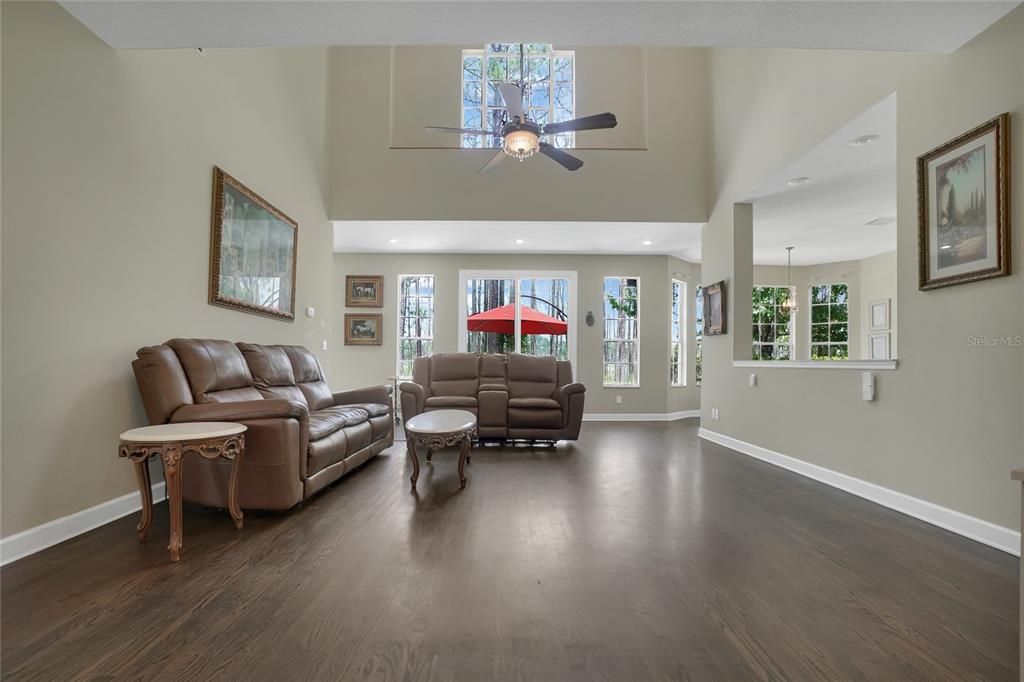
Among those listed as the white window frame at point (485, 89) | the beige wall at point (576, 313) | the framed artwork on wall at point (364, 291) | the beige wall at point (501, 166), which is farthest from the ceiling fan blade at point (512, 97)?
the framed artwork on wall at point (364, 291)

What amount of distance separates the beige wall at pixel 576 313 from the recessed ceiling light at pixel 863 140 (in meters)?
4.07

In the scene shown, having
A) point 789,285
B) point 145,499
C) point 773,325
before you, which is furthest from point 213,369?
point 789,285

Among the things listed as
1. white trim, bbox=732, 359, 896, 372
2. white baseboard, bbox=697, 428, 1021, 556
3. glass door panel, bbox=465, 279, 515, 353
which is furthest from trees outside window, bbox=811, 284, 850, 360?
glass door panel, bbox=465, 279, 515, 353

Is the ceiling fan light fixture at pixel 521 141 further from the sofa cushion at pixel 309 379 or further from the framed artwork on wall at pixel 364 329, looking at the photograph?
the framed artwork on wall at pixel 364 329

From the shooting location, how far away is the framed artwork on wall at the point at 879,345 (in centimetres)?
798

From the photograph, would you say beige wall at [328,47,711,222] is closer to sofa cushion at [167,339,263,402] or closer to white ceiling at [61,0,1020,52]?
sofa cushion at [167,339,263,402]

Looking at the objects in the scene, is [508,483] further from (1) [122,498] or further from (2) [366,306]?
(2) [366,306]

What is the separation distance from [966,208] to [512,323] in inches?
197

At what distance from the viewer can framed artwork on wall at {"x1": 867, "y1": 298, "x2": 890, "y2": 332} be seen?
8023 mm

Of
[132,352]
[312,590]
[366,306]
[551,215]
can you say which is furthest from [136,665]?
[366,306]

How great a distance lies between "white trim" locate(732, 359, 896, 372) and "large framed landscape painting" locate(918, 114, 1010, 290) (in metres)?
0.58

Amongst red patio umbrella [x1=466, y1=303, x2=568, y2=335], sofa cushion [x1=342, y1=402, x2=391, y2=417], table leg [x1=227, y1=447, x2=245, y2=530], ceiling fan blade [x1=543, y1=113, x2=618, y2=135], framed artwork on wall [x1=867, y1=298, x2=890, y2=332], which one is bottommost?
table leg [x1=227, y1=447, x2=245, y2=530]

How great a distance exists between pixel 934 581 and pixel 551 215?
494 centimetres

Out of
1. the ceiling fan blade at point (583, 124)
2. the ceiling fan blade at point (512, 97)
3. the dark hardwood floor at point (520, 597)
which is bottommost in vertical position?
the dark hardwood floor at point (520, 597)
